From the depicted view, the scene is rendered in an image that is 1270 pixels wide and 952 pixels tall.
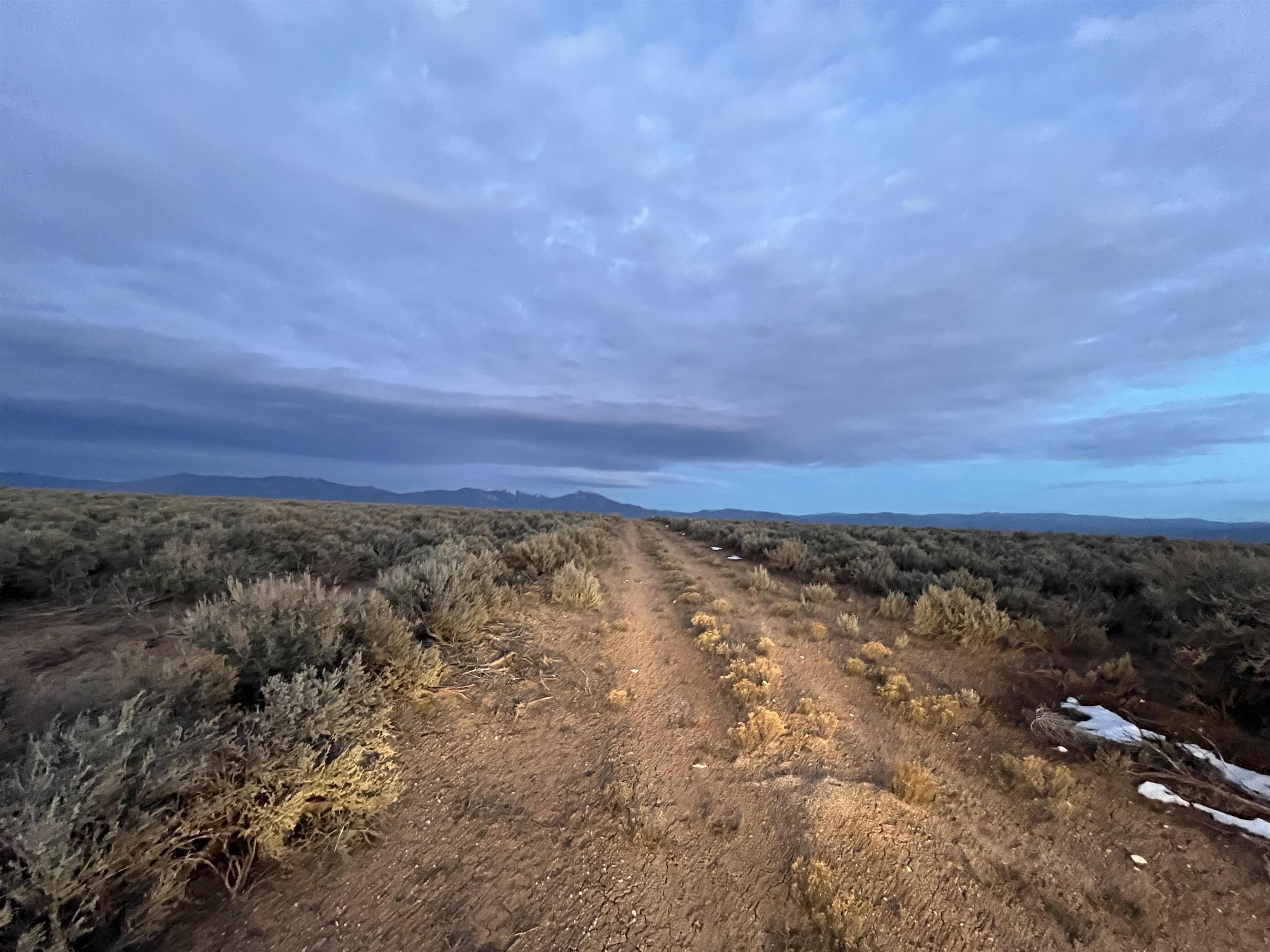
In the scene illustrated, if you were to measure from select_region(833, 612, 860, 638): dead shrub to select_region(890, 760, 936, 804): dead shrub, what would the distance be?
4231 millimetres

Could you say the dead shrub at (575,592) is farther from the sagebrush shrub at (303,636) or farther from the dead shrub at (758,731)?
the dead shrub at (758,731)

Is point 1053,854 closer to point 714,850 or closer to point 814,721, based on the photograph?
point 814,721

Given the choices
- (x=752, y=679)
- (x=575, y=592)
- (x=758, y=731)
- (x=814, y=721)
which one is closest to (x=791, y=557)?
(x=575, y=592)

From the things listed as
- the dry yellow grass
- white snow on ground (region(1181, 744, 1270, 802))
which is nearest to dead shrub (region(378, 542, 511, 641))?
the dry yellow grass

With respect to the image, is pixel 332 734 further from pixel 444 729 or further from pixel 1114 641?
pixel 1114 641

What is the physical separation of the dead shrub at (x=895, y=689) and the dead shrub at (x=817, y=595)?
3.71m

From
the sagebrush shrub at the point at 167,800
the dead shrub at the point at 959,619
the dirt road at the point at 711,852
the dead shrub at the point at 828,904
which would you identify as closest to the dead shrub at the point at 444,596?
Answer: the dirt road at the point at 711,852

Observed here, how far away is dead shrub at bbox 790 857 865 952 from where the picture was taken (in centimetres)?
321

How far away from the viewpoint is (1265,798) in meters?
4.52

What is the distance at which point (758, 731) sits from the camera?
567 cm

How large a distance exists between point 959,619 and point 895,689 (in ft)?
9.43

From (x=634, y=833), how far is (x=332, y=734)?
2406mm

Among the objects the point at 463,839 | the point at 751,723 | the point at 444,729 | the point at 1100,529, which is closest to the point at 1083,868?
the point at 751,723

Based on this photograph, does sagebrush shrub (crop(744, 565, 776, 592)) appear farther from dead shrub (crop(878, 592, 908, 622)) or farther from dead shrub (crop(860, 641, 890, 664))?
dead shrub (crop(860, 641, 890, 664))
